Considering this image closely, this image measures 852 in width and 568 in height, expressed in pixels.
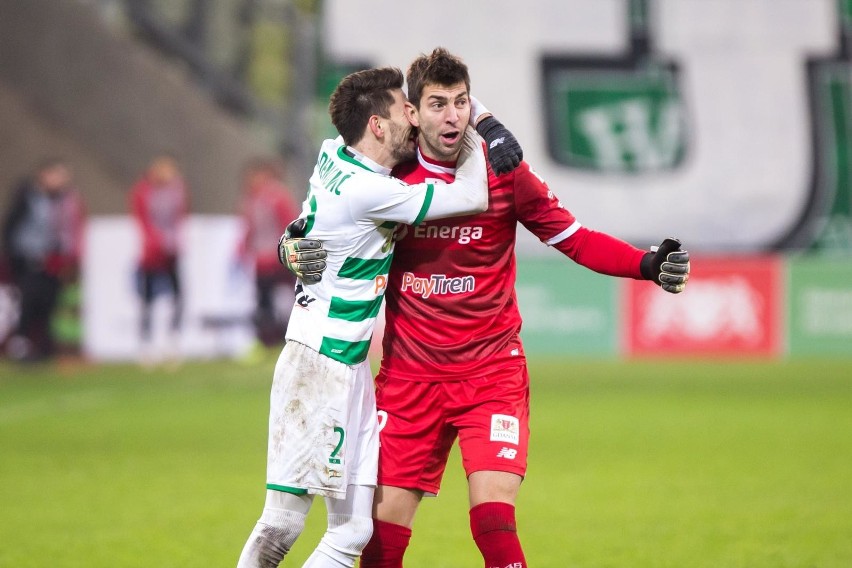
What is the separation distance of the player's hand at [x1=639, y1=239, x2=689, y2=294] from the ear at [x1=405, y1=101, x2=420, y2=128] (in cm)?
99

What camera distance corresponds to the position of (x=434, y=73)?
477 cm

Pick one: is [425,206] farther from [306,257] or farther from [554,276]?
[554,276]

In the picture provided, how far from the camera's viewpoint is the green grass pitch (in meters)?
6.84

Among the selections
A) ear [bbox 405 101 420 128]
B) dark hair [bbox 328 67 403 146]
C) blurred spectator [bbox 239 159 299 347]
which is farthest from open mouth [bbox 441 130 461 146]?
blurred spectator [bbox 239 159 299 347]

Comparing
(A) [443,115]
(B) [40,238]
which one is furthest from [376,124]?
(B) [40,238]

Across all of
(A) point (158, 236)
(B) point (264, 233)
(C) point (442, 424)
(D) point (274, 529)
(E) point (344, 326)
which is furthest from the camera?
(B) point (264, 233)

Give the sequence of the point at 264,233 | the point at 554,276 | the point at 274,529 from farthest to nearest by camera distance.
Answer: the point at 554,276
the point at 264,233
the point at 274,529

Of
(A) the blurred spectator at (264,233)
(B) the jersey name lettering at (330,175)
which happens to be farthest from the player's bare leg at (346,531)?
(A) the blurred spectator at (264,233)

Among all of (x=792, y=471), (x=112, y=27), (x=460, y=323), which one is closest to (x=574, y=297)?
(x=792, y=471)

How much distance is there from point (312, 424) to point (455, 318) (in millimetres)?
728

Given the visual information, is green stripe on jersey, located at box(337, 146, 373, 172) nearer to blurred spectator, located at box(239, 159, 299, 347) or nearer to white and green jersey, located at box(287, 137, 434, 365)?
white and green jersey, located at box(287, 137, 434, 365)

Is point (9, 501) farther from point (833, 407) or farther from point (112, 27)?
point (112, 27)

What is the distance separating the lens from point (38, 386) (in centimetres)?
1423

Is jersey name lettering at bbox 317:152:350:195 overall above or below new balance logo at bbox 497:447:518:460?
above
